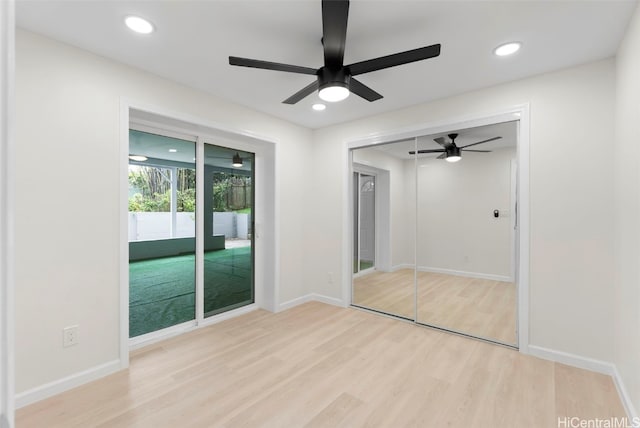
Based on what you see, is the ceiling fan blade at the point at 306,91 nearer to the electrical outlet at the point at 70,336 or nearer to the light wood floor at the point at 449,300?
the electrical outlet at the point at 70,336

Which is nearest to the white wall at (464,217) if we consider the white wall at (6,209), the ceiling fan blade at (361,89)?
the ceiling fan blade at (361,89)

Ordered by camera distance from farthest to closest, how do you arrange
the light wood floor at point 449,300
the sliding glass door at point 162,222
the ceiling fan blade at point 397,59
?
the light wood floor at point 449,300
the sliding glass door at point 162,222
the ceiling fan blade at point 397,59

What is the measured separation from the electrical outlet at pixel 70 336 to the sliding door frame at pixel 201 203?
0.31 metres

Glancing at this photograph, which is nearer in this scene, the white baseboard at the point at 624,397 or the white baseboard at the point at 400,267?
→ the white baseboard at the point at 624,397

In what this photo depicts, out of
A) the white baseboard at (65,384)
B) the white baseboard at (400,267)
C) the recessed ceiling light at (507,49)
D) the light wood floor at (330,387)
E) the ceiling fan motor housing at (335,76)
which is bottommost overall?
the light wood floor at (330,387)

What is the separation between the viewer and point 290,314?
382cm

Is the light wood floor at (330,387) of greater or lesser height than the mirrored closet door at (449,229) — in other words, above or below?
below

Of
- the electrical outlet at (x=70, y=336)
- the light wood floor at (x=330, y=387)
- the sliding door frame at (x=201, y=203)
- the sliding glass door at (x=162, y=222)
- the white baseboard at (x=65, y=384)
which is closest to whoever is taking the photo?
the light wood floor at (x=330, y=387)

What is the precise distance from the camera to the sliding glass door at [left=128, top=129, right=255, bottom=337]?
304 cm

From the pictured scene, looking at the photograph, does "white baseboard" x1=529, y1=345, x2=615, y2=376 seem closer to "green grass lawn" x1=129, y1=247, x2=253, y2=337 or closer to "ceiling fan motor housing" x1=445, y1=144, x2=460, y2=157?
"ceiling fan motor housing" x1=445, y1=144, x2=460, y2=157

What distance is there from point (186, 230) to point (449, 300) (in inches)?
133

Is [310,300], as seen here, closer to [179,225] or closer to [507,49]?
[179,225]

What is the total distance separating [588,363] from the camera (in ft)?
8.11

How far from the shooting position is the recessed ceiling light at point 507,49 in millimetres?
2248
